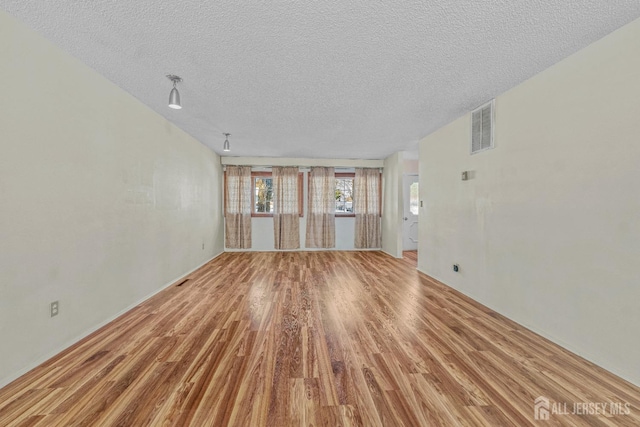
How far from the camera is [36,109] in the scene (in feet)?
5.79

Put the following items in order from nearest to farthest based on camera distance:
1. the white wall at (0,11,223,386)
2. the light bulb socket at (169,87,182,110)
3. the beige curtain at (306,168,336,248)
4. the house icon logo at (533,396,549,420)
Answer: the house icon logo at (533,396,549,420)
the white wall at (0,11,223,386)
the light bulb socket at (169,87,182,110)
the beige curtain at (306,168,336,248)

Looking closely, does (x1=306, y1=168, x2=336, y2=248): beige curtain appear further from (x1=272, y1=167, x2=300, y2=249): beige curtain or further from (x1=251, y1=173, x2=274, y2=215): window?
(x1=251, y1=173, x2=274, y2=215): window

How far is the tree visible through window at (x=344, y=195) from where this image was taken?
22.3 ft

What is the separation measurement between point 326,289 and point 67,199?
112 inches

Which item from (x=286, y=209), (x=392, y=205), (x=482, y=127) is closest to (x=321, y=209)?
(x=286, y=209)

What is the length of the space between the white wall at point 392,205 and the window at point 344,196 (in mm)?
884

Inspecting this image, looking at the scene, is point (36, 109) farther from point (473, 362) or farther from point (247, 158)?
point (247, 158)

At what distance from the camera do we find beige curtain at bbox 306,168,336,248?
6.48 meters

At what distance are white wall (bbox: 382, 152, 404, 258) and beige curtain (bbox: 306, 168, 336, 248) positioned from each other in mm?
1331

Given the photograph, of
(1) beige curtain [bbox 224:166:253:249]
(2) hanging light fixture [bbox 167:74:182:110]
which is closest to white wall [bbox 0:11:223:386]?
(2) hanging light fixture [bbox 167:74:182:110]

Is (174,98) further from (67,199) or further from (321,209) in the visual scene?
(321,209)

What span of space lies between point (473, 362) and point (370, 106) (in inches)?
108

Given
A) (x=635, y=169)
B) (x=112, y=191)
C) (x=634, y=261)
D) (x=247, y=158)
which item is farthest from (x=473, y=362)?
(x=247, y=158)

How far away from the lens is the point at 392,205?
6.01 m
